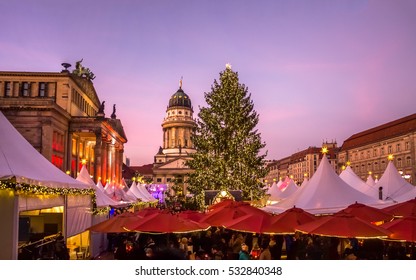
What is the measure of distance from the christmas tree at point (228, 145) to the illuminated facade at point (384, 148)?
92.0 ft

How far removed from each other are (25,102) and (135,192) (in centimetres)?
1428

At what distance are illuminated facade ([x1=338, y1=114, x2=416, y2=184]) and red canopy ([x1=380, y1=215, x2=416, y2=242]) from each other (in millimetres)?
51686

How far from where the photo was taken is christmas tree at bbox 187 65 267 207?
37594 millimetres

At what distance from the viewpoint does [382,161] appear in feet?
277

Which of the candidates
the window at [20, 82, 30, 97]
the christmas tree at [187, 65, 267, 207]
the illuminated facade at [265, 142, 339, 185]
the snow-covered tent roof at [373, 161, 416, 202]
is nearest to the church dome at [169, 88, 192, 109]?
the illuminated facade at [265, 142, 339, 185]

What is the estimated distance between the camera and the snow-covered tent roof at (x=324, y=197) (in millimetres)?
18750

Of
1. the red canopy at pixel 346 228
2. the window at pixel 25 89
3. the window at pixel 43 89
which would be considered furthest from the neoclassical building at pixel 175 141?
the red canopy at pixel 346 228

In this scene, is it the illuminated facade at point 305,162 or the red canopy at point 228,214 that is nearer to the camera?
the red canopy at point 228,214

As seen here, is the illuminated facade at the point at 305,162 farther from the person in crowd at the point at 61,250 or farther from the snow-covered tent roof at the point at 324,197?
the person in crowd at the point at 61,250

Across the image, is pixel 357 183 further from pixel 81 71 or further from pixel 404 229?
pixel 81 71

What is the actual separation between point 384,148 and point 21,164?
81.1m

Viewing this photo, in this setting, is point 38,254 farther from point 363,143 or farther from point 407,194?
point 363,143
